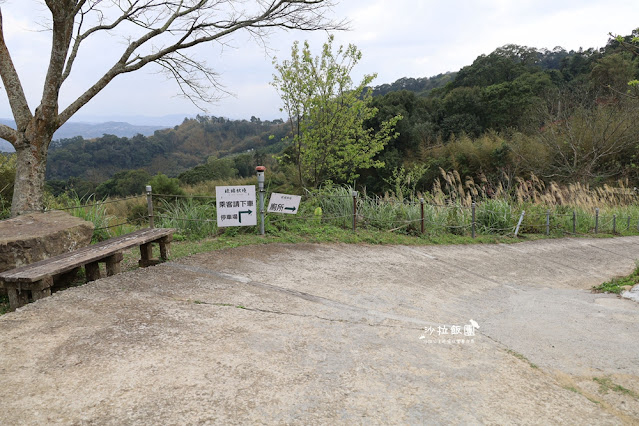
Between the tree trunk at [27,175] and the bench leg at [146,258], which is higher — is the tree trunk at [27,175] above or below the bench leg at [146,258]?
above

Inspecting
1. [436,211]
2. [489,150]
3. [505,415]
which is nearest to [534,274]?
[436,211]

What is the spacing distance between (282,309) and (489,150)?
19884mm

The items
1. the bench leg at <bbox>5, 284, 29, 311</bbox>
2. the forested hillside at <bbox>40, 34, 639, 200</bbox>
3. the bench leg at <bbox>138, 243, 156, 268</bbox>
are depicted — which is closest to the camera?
the bench leg at <bbox>5, 284, 29, 311</bbox>

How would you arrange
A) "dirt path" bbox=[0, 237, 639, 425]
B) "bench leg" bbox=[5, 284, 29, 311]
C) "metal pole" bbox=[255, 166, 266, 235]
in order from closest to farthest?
"dirt path" bbox=[0, 237, 639, 425] < "bench leg" bbox=[5, 284, 29, 311] < "metal pole" bbox=[255, 166, 266, 235]

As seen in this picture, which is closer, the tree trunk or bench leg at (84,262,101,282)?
bench leg at (84,262,101,282)

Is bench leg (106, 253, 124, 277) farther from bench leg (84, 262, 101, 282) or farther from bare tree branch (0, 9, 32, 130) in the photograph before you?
bare tree branch (0, 9, 32, 130)

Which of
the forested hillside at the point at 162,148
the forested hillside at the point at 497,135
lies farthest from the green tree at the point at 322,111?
the forested hillside at the point at 162,148

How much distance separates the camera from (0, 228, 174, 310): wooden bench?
4.37 m

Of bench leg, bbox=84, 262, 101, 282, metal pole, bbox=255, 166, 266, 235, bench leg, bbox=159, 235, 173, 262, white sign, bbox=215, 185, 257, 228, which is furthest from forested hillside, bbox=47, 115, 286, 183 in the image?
bench leg, bbox=84, 262, 101, 282

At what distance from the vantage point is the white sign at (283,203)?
855 cm

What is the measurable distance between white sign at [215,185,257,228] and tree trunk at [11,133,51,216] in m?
2.71

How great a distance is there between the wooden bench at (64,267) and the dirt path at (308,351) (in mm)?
217

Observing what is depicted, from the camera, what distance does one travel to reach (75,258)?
16.0 ft

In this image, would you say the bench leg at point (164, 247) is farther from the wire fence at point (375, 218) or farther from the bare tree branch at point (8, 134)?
the bare tree branch at point (8, 134)
